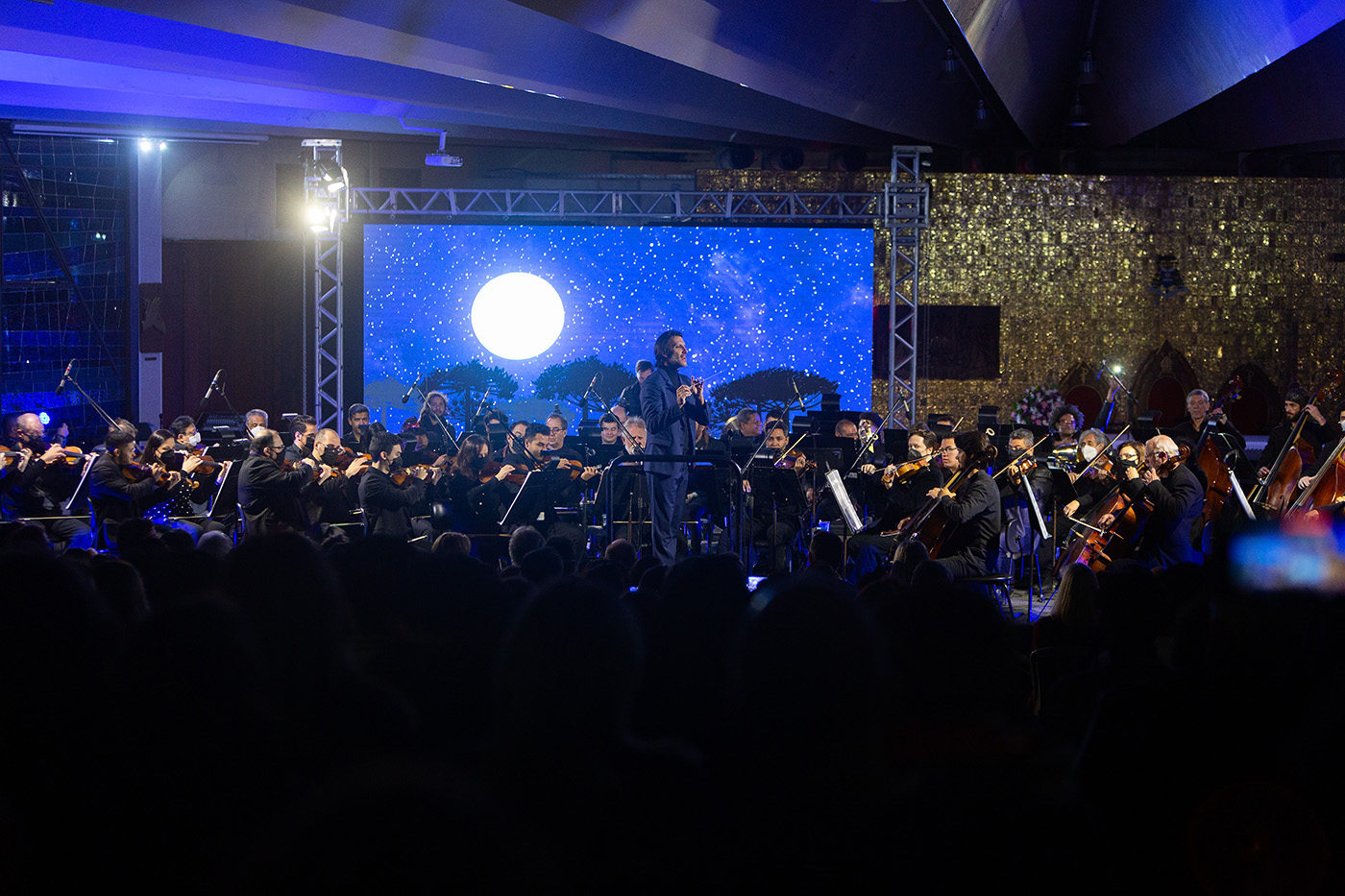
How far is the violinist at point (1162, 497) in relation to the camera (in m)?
6.95

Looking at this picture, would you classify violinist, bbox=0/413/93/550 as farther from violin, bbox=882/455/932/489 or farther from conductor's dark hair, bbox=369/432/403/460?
violin, bbox=882/455/932/489

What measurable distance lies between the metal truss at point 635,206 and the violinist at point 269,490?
499 centimetres

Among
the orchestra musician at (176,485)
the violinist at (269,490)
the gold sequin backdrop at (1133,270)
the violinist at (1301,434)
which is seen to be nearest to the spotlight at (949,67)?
the gold sequin backdrop at (1133,270)

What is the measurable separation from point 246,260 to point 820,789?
13776mm

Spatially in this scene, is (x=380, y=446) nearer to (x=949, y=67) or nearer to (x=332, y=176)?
(x=332, y=176)

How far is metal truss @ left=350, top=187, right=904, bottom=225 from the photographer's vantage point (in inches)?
497

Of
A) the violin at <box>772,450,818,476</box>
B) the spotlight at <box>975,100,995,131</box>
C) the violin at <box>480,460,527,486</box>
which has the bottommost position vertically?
the violin at <box>480,460,527,486</box>

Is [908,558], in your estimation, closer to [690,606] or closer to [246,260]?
[690,606]

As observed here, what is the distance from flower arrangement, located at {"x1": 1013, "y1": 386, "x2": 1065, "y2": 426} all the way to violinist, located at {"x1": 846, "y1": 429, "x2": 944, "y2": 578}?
6.35m

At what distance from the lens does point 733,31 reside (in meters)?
9.02

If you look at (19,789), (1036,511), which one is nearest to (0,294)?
(1036,511)

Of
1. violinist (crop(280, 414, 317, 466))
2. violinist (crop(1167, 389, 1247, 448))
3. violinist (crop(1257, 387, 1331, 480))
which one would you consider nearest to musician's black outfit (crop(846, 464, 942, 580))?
violinist (crop(1167, 389, 1247, 448))

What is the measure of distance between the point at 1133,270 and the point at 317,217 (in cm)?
1052

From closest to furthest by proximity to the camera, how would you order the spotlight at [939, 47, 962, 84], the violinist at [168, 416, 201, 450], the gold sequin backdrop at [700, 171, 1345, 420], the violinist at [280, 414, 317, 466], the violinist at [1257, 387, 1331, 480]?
the violinist at [1257, 387, 1331, 480] < the violinist at [280, 414, 317, 466] < the violinist at [168, 416, 201, 450] < the spotlight at [939, 47, 962, 84] < the gold sequin backdrop at [700, 171, 1345, 420]
